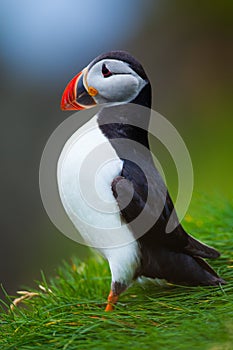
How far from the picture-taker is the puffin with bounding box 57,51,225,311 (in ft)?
6.57

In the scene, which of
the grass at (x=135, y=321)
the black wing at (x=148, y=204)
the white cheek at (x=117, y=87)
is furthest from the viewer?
the white cheek at (x=117, y=87)

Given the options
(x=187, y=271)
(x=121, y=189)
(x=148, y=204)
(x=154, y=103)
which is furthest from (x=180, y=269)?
(x=154, y=103)

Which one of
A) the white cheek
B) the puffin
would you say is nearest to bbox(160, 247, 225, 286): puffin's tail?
the puffin

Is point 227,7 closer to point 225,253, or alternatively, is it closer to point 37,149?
point 37,149

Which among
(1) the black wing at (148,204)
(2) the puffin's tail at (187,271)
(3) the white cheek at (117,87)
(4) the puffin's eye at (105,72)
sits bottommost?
(2) the puffin's tail at (187,271)

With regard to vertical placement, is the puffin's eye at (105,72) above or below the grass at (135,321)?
above

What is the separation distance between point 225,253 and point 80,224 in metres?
0.76

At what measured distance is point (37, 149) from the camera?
22.7ft

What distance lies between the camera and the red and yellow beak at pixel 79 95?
2.18 meters

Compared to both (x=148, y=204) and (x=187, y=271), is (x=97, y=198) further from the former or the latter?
(x=187, y=271)

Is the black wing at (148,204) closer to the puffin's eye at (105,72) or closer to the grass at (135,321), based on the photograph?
the grass at (135,321)

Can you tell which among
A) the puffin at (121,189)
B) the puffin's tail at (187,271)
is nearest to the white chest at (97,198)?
the puffin at (121,189)

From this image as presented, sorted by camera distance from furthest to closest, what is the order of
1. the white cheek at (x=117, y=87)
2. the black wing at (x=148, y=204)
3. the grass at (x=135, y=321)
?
the white cheek at (x=117, y=87) → the black wing at (x=148, y=204) → the grass at (x=135, y=321)

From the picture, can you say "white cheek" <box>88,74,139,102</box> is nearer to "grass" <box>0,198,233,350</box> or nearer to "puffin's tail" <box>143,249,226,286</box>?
"puffin's tail" <box>143,249,226,286</box>
